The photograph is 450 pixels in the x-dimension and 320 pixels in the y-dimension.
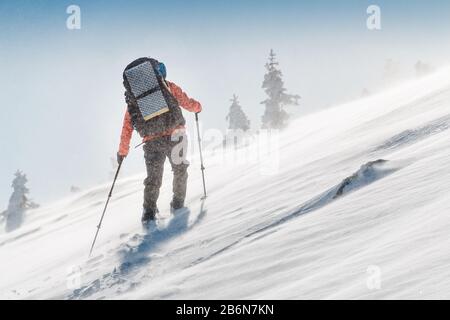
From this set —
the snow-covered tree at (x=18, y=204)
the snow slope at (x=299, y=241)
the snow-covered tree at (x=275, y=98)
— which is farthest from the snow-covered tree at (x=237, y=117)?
the snow slope at (x=299, y=241)

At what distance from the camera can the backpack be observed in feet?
24.4

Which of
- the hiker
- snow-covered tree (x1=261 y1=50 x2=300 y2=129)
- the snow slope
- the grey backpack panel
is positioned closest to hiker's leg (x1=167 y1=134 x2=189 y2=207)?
the hiker

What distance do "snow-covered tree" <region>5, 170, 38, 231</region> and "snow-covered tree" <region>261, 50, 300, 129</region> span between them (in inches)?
1048

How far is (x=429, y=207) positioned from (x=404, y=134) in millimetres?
3949

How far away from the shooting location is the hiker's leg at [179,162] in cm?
766

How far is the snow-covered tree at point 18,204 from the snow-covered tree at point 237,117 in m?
23.7

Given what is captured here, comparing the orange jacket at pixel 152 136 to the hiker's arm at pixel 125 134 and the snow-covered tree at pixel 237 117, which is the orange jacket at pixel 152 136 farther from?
the snow-covered tree at pixel 237 117

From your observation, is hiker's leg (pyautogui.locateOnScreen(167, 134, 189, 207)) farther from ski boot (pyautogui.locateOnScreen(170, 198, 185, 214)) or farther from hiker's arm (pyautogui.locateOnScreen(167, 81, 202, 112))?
hiker's arm (pyautogui.locateOnScreen(167, 81, 202, 112))

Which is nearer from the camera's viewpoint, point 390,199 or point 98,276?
point 390,199

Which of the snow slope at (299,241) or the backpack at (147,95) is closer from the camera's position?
the snow slope at (299,241)

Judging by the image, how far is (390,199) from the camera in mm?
4359

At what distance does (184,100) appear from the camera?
8.07 meters
